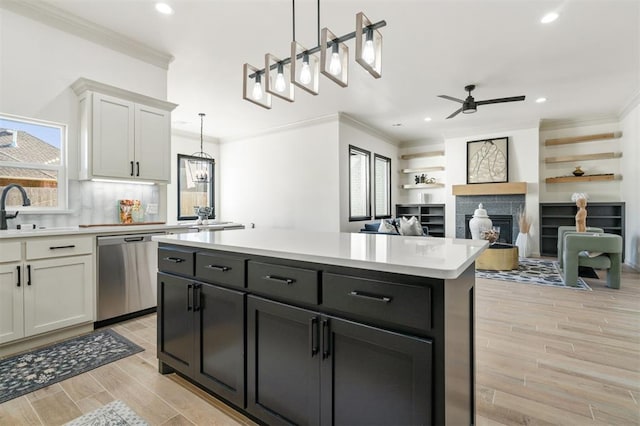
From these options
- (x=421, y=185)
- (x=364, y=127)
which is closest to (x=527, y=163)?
(x=421, y=185)

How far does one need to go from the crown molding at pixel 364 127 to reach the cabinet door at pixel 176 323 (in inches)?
185

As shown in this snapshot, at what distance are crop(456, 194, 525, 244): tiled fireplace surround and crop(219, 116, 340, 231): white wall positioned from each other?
11.0 ft

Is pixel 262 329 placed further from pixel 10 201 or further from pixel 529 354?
pixel 10 201

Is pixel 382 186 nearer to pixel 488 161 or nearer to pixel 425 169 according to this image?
pixel 425 169

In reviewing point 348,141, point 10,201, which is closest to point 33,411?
point 10,201

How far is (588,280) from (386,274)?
5.00 metres

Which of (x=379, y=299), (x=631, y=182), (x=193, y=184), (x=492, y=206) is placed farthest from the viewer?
(x=193, y=184)

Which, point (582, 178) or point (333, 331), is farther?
point (582, 178)

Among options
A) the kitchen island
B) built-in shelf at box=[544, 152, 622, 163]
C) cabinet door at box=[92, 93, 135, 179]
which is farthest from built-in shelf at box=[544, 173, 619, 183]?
cabinet door at box=[92, 93, 135, 179]

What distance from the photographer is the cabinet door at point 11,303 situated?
2311mm

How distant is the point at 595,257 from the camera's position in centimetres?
419

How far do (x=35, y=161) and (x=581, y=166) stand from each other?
8.99 m

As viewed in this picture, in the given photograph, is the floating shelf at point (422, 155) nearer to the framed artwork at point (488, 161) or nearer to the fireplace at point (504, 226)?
the framed artwork at point (488, 161)

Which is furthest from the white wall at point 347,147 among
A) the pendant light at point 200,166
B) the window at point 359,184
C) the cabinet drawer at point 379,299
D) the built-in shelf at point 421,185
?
the cabinet drawer at point 379,299
